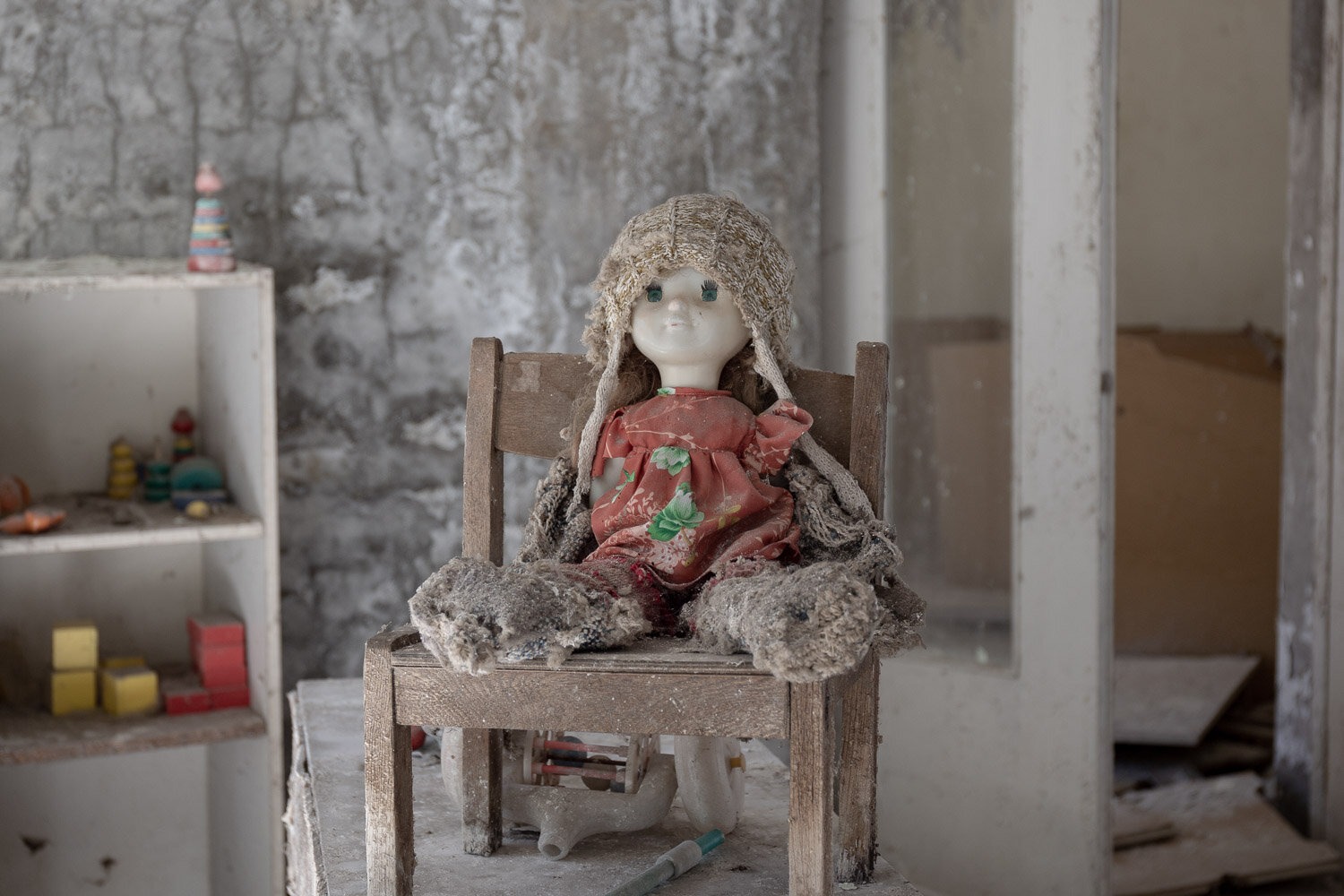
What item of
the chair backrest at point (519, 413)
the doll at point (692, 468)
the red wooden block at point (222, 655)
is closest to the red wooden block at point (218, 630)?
the red wooden block at point (222, 655)

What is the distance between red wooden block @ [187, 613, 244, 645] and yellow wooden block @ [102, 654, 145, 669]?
4.4 inches

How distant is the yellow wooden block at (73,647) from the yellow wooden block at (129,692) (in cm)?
5

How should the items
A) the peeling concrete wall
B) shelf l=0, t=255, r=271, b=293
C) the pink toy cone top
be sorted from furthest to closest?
the peeling concrete wall
the pink toy cone top
shelf l=0, t=255, r=271, b=293

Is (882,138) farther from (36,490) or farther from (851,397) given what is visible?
(36,490)

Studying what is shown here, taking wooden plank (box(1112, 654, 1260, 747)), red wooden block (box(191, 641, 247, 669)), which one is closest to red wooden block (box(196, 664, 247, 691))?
red wooden block (box(191, 641, 247, 669))

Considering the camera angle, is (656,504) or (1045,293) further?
(1045,293)

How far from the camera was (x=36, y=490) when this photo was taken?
270 centimetres

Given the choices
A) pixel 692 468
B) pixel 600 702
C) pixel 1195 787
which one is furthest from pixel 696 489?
pixel 1195 787

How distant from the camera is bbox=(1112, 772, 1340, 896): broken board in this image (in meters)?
3.02

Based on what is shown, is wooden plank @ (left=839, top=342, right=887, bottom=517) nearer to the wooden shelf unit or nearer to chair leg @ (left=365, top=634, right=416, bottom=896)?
chair leg @ (left=365, top=634, right=416, bottom=896)

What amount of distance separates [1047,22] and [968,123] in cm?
27

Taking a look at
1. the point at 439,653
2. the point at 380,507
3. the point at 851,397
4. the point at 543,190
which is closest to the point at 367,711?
the point at 439,653

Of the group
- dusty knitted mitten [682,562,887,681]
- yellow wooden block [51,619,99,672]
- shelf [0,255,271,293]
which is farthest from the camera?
yellow wooden block [51,619,99,672]

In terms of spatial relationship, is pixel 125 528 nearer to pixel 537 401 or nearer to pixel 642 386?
pixel 537 401
